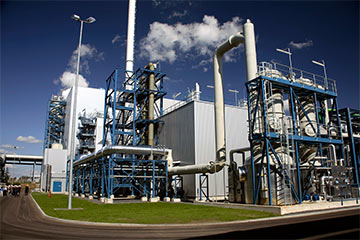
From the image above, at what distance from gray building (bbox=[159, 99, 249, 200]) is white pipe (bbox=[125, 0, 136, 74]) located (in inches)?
551

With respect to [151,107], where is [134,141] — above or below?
below

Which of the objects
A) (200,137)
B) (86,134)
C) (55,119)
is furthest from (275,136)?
(55,119)

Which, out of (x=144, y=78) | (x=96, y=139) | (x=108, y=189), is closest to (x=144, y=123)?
(x=144, y=78)

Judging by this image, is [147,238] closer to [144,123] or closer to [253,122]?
[253,122]

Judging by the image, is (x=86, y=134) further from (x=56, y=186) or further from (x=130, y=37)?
(x=130, y=37)

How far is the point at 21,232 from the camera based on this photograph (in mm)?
10391

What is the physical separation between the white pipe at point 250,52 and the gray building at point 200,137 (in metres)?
9.01

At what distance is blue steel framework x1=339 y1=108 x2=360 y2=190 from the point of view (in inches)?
893

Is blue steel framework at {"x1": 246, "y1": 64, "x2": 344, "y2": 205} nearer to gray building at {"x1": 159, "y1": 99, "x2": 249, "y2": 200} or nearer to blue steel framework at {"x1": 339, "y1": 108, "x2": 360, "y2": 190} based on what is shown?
blue steel framework at {"x1": 339, "y1": 108, "x2": 360, "y2": 190}

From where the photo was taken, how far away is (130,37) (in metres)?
43.4

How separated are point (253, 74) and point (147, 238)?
1414cm

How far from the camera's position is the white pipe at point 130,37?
41594 millimetres

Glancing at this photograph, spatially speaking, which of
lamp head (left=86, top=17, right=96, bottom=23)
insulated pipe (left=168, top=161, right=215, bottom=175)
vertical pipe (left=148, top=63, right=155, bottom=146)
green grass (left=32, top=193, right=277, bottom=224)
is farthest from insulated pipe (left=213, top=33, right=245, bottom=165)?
lamp head (left=86, top=17, right=96, bottom=23)

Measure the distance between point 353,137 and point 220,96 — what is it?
1280 centimetres
